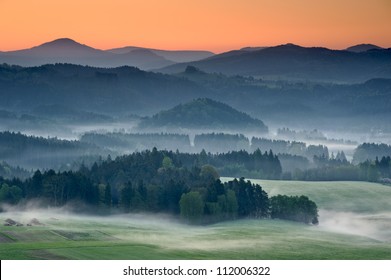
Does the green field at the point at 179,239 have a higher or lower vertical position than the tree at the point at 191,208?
lower

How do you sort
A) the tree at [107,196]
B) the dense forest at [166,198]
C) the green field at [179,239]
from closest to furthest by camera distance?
the green field at [179,239] → the dense forest at [166,198] → the tree at [107,196]

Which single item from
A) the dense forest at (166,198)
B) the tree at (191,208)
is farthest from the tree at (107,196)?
the tree at (191,208)

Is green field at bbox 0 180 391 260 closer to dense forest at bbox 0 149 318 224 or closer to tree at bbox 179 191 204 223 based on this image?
tree at bbox 179 191 204 223

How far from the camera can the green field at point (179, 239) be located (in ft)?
356

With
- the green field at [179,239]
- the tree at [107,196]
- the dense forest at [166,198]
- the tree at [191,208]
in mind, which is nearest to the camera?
the green field at [179,239]

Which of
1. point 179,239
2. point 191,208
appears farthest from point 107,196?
point 179,239

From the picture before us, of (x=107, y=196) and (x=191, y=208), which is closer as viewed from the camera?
(x=191, y=208)

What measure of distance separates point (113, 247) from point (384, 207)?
96.3 meters

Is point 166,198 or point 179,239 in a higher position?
point 166,198

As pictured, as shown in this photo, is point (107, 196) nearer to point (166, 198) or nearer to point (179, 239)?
point (166, 198)

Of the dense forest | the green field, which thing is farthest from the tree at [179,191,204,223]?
the green field

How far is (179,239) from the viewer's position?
12756 cm

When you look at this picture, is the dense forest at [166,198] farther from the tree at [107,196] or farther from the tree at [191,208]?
the tree at [191,208]

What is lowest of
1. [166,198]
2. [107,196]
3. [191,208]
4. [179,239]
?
[179,239]
